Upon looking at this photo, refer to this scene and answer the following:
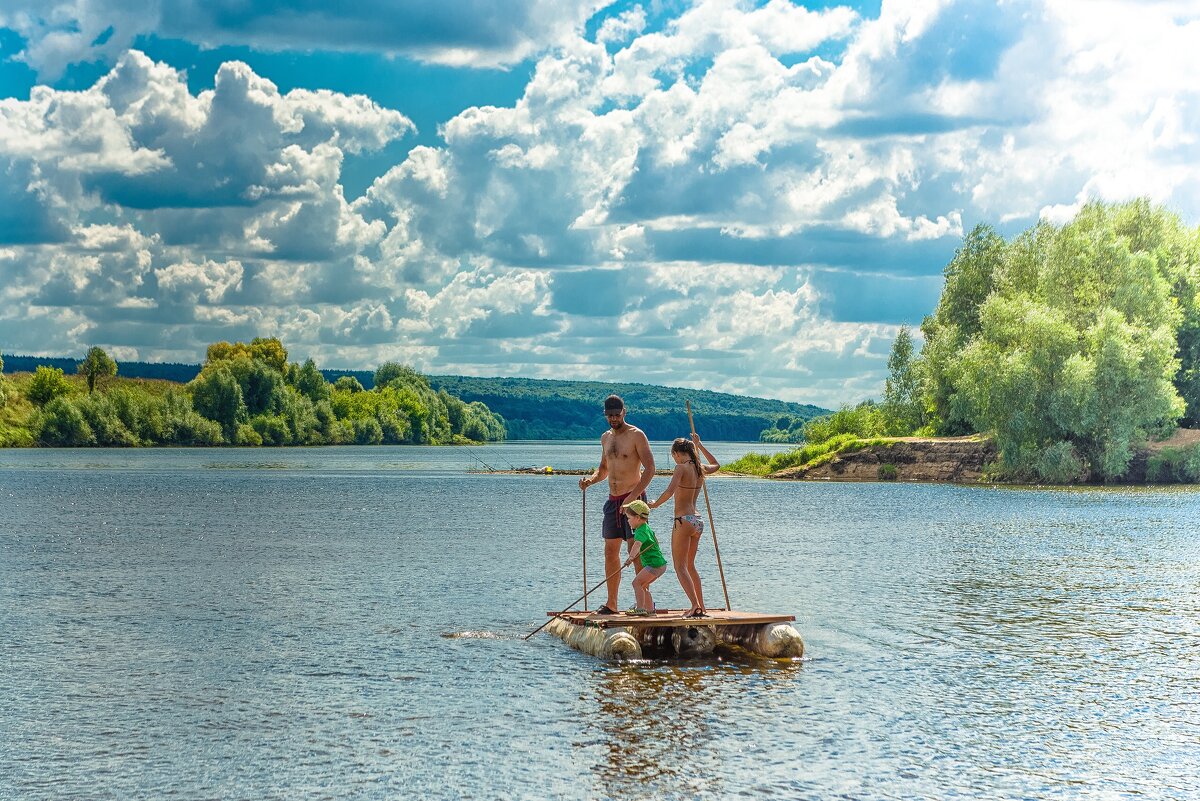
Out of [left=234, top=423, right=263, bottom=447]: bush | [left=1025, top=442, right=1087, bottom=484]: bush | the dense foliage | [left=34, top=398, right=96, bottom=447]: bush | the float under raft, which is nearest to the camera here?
the float under raft

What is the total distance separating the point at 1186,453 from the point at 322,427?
139377 millimetres

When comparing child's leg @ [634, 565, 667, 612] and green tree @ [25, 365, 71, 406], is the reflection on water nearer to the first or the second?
child's leg @ [634, 565, 667, 612]

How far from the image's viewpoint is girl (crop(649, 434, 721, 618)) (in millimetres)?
19016

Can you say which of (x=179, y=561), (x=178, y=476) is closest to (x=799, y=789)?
(x=179, y=561)

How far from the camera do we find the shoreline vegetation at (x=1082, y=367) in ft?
227

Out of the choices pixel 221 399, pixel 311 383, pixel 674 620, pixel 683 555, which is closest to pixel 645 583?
pixel 683 555

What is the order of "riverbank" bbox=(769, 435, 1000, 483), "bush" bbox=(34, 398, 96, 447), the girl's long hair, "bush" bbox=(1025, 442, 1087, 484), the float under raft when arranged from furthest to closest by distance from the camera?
1. "bush" bbox=(34, 398, 96, 447)
2. "riverbank" bbox=(769, 435, 1000, 483)
3. "bush" bbox=(1025, 442, 1087, 484)
4. the girl's long hair
5. the float under raft

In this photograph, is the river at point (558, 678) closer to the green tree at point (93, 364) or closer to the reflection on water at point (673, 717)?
the reflection on water at point (673, 717)

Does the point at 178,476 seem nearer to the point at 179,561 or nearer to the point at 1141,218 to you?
the point at 179,561

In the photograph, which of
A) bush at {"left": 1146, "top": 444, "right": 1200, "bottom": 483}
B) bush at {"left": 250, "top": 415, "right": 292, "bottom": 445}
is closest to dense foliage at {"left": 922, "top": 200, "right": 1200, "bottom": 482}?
bush at {"left": 1146, "top": 444, "right": 1200, "bottom": 483}

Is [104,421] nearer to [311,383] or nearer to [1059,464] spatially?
[311,383]

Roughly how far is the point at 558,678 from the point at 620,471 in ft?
10.8

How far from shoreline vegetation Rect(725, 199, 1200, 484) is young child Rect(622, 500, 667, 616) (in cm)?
5428

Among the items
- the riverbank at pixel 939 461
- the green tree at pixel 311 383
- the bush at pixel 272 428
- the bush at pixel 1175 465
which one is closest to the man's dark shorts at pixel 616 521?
the riverbank at pixel 939 461
